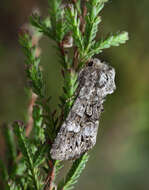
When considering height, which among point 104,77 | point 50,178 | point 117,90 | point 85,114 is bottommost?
point 117,90

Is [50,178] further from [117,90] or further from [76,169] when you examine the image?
[117,90]

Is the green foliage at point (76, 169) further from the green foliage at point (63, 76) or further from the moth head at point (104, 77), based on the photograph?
the moth head at point (104, 77)

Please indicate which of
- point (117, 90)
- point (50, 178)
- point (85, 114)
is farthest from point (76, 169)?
point (117, 90)

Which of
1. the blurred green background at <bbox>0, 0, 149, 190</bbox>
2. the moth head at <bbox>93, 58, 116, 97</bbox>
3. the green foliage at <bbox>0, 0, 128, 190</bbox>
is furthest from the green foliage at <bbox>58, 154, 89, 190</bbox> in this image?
the blurred green background at <bbox>0, 0, 149, 190</bbox>

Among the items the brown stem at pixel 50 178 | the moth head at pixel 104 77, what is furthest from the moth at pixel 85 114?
the brown stem at pixel 50 178

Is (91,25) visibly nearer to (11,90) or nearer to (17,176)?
(17,176)

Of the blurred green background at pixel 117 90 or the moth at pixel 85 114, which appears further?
the blurred green background at pixel 117 90
